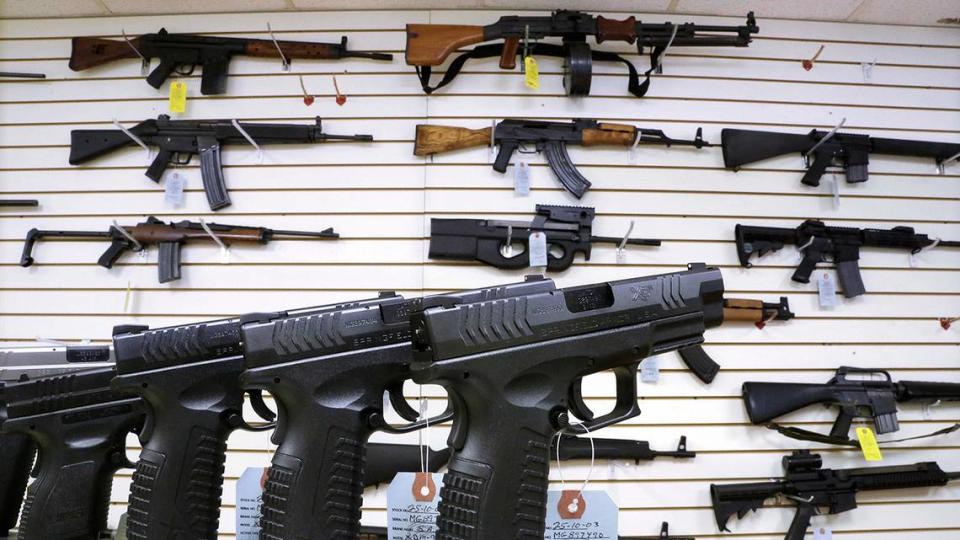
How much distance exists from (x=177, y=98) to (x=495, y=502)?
3305mm

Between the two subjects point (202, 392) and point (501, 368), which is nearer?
point (501, 368)

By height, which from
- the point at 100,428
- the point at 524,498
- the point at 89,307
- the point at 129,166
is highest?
the point at 129,166

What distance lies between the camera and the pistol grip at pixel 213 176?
3.59 meters

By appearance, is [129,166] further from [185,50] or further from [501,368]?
[501,368]

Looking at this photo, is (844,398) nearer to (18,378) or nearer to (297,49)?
(297,49)

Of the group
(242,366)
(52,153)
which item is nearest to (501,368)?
(242,366)

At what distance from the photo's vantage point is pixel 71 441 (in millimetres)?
2104

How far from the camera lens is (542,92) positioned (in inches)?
147

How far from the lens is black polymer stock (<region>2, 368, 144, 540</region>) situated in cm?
204

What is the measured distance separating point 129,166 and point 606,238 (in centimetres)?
283

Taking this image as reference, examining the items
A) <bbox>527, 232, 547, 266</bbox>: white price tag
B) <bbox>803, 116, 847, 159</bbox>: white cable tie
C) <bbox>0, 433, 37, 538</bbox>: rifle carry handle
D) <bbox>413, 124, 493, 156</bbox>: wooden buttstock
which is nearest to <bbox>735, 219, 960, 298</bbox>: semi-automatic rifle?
<bbox>803, 116, 847, 159</bbox>: white cable tie

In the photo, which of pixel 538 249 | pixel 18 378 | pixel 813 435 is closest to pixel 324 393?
pixel 18 378

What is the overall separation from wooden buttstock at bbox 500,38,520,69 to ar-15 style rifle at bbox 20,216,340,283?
137 cm

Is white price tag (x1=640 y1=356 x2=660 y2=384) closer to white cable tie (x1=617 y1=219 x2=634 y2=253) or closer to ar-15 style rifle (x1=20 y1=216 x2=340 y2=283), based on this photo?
white cable tie (x1=617 y1=219 x2=634 y2=253)
